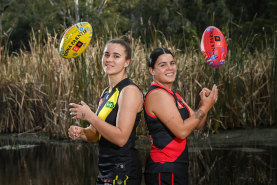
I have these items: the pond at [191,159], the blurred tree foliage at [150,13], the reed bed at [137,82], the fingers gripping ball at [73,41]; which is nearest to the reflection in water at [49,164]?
the pond at [191,159]

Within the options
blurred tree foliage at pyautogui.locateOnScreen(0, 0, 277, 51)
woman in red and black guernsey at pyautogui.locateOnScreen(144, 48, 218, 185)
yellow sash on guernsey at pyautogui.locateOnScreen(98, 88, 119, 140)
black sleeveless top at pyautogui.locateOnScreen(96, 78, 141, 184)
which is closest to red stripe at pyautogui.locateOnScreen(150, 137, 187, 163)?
woman in red and black guernsey at pyautogui.locateOnScreen(144, 48, 218, 185)

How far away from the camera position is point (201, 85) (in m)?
6.41

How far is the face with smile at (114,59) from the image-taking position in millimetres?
2568

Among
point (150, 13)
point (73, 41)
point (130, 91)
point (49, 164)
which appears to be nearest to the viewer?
point (130, 91)

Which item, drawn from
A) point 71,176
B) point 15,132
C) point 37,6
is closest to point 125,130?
point 71,176

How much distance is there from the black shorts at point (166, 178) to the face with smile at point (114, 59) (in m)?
0.63

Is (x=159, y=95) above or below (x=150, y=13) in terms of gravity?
below

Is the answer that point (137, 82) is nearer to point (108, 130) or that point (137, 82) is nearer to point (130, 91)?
point (130, 91)

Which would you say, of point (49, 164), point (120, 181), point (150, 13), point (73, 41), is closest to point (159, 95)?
point (120, 181)

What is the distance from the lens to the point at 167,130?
99.4 inches

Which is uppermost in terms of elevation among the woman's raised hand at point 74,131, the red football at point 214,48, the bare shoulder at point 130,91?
the red football at point 214,48

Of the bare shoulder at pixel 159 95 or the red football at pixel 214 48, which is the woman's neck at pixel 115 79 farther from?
the red football at pixel 214 48

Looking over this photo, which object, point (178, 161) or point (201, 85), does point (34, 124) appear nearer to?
point (201, 85)

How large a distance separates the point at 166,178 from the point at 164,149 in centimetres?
16
